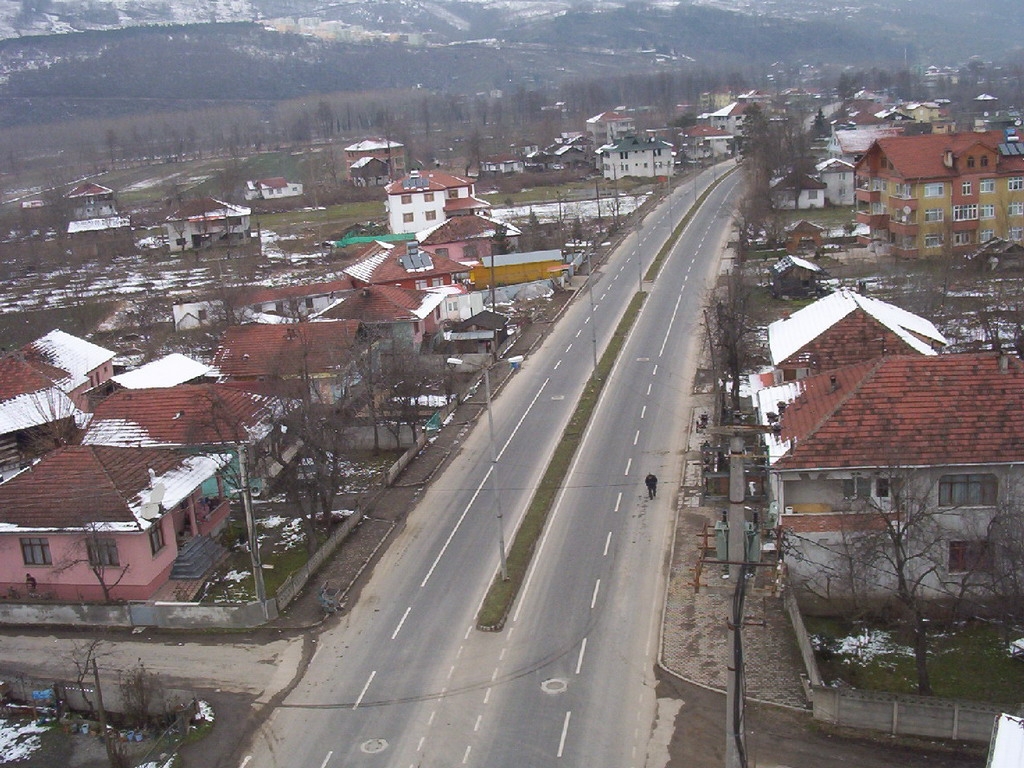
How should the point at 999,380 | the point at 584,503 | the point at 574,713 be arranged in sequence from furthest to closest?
the point at 584,503
the point at 999,380
the point at 574,713

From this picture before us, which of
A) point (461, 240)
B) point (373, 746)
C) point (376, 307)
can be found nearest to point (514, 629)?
point (373, 746)

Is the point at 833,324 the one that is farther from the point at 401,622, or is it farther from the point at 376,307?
the point at 376,307

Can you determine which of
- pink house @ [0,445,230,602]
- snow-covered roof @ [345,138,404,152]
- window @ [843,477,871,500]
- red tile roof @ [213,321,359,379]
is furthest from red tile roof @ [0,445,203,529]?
snow-covered roof @ [345,138,404,152]

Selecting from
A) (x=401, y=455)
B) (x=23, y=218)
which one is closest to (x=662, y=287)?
(x=401, y=455)

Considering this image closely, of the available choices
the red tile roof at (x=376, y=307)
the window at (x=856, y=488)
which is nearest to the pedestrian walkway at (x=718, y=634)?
the window at (x=856, y=488)

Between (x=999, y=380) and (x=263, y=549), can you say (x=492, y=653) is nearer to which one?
(x=263, y=549)

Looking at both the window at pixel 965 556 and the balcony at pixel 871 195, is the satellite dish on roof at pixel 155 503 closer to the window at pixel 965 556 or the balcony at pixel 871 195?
the window at pixel 965 556
